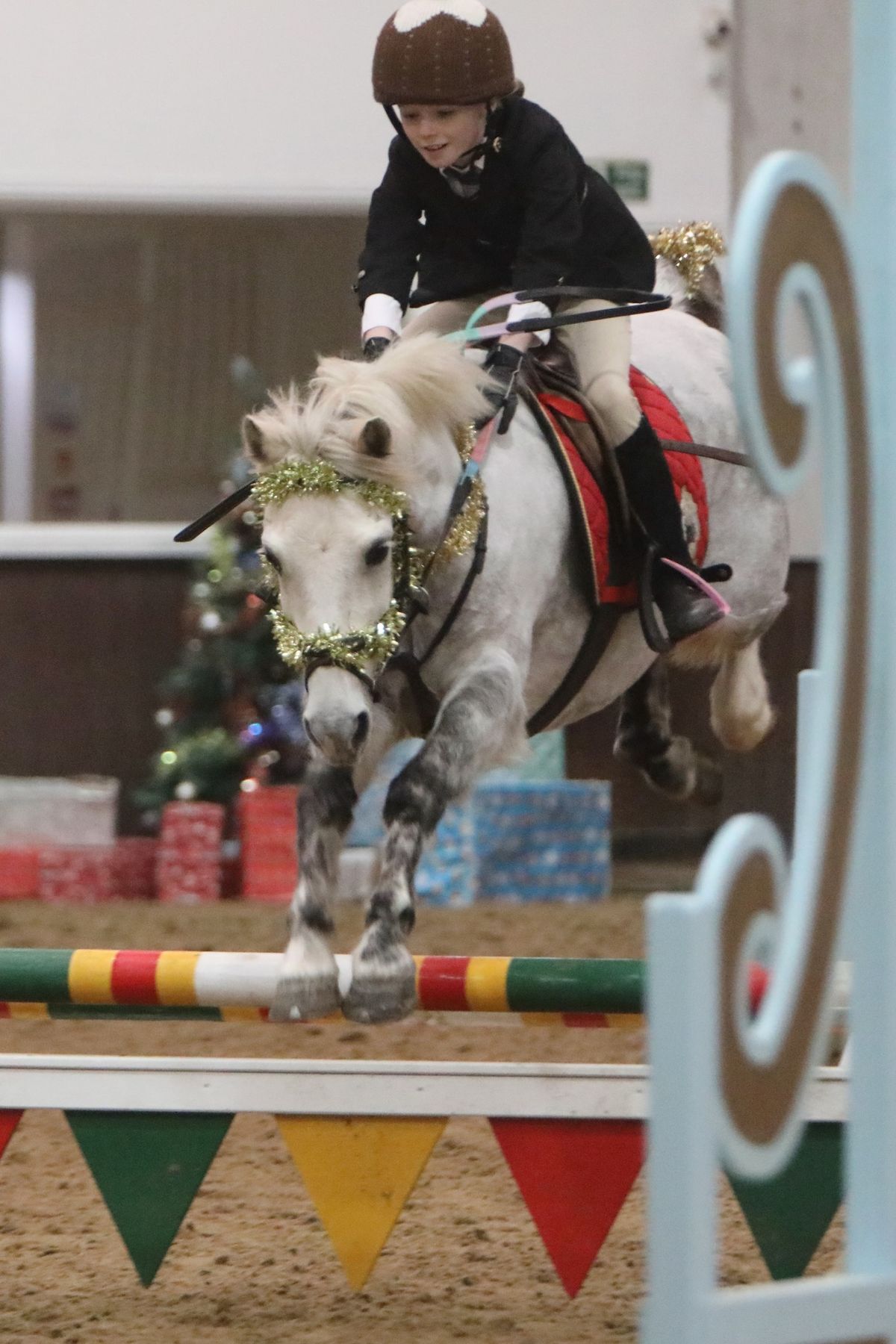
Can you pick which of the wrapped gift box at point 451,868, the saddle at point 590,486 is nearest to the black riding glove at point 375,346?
the saddle at point 590,486

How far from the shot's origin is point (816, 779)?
1508mm

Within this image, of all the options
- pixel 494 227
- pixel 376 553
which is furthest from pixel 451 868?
pixel 376 553

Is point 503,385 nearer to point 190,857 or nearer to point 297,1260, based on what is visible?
point 297,1260

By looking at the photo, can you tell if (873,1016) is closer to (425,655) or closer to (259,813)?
(425,655)

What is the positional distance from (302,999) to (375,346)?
113cm

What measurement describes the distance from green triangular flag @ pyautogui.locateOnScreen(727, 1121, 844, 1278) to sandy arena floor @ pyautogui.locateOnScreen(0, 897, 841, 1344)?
0.68ft

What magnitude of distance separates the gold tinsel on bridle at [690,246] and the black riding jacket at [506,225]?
16.7 inches

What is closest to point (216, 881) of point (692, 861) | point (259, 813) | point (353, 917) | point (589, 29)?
point (259, 813)

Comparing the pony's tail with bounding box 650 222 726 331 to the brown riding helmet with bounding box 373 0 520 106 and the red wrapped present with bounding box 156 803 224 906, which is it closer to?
the brown riding helmet with bounding box 373 0 520 106

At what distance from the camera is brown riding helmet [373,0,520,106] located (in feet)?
9.55

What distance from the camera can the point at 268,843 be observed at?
6945 millimetres

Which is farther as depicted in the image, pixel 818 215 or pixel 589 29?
pixel 589 29

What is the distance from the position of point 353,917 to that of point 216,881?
786 mm

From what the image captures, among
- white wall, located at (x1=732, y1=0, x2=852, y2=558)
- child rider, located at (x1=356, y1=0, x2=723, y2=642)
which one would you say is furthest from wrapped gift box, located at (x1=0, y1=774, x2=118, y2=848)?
child rider, located at (x1=356, y1=0, x2=723, y2=642)
